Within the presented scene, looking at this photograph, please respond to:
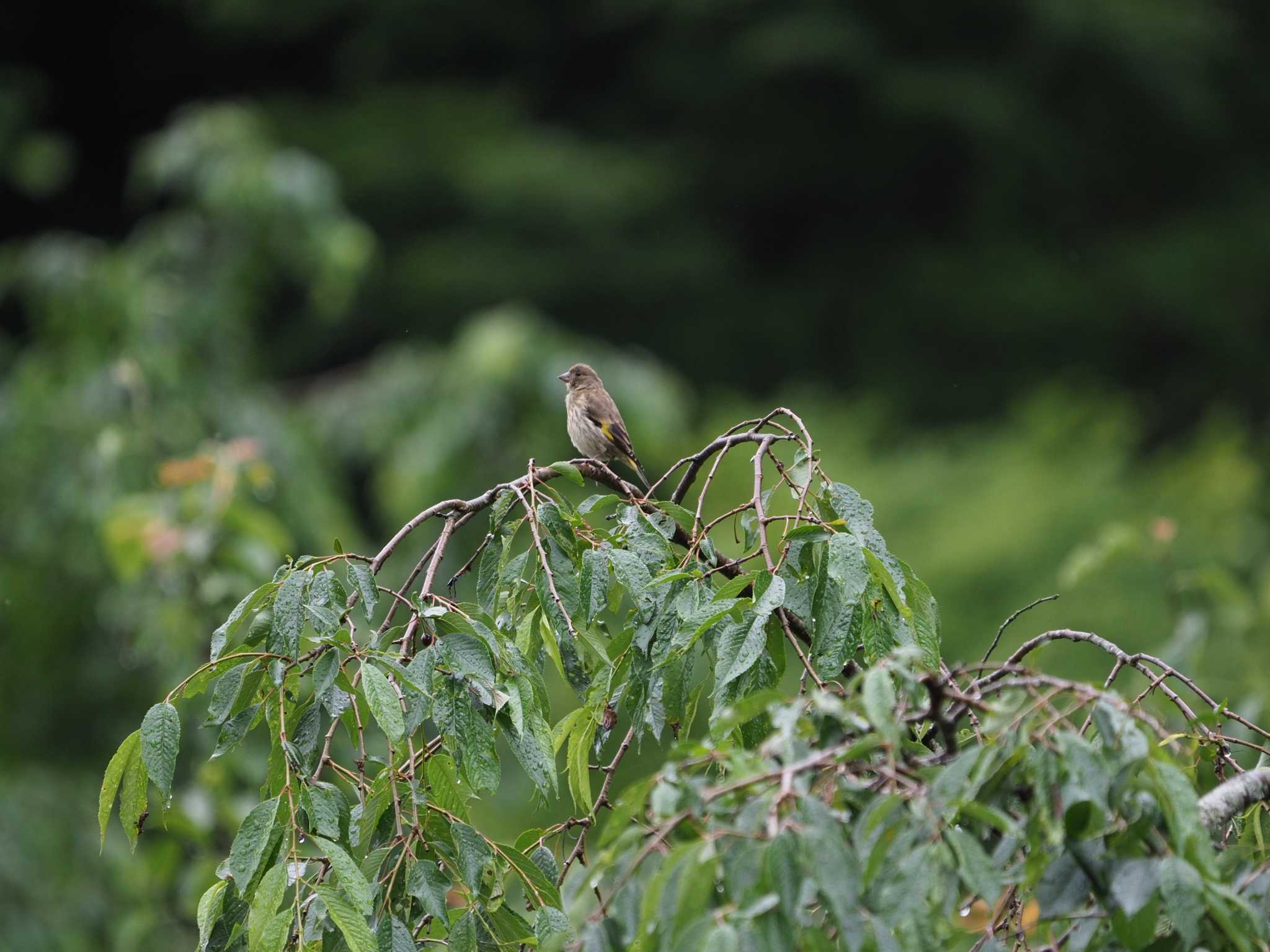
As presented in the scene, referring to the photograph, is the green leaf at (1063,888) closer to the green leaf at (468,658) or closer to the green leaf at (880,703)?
the green leaf at (880,703)

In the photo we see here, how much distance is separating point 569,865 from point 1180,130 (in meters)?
18.1

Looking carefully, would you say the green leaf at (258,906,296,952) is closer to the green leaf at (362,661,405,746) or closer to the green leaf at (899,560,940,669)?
the green leaf at (362,661,405,746)

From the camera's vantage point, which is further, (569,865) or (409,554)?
(409,554)

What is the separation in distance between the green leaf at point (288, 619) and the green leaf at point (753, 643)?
53 cm

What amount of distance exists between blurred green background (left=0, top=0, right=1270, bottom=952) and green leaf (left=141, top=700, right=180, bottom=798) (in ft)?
16.8

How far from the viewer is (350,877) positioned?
1821 mm

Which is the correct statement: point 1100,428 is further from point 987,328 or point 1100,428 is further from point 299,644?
point 299,644

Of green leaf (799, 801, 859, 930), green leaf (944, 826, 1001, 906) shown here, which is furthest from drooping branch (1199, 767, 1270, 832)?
green leaf (799, 801, 859, 930)

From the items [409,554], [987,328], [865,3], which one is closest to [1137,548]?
[409,554]

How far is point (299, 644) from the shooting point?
2.03m

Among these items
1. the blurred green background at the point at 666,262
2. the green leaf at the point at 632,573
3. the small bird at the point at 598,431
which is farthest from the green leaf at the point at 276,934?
the blurred green background at the point at 666,262

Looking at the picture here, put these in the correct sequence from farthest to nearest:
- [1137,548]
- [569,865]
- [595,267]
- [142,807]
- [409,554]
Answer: [595,267] < [409,554] < [1137,548] < [569,865] < [142,807]

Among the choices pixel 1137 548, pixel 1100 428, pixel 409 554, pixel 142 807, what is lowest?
pixel 142 807

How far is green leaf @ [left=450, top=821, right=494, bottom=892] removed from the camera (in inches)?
78.6
